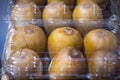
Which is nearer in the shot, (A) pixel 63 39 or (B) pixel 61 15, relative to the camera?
(A) pixel 63 39

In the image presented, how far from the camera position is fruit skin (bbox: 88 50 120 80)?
905 millimetres

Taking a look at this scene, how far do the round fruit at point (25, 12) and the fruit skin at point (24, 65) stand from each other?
0.58 ft

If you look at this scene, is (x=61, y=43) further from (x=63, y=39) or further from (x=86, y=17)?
(x=86, y=17)

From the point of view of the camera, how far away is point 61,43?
0.96m

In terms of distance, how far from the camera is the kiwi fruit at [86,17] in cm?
105

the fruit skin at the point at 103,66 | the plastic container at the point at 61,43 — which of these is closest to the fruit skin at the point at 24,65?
the plastic container at the point at 61,43

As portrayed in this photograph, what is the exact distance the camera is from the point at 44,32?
1.05 m

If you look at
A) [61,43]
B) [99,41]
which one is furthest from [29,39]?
[99,41]

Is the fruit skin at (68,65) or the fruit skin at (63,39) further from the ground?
the fruit skin at (63,39)

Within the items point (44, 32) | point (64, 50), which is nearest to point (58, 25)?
point (44, 32)

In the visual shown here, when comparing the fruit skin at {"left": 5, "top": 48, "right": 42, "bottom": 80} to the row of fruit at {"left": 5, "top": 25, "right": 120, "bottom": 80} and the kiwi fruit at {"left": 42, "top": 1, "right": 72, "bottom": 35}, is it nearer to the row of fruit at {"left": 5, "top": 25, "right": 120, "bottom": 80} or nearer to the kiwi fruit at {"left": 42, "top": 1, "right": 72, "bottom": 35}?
the row of fruit at {"left": 5, "top": 25, "right": 120, "bottom": 80}

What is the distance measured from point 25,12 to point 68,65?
0.30 metres

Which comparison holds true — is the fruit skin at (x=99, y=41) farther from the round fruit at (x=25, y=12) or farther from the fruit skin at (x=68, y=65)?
the round fruit at (x=25, y=12)

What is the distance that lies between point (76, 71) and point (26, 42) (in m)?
0.19
